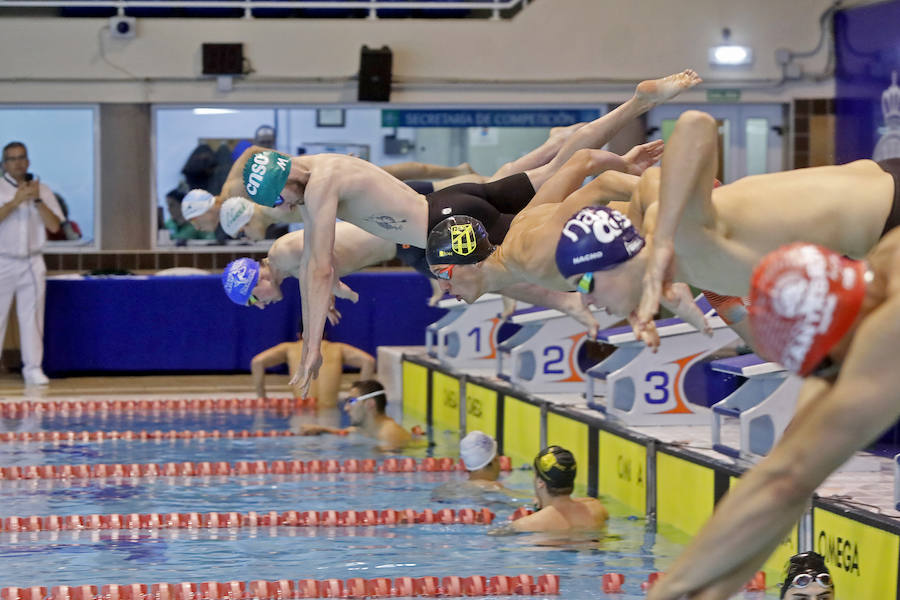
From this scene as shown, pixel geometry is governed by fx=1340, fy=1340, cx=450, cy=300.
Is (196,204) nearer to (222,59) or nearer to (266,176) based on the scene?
(266,176)

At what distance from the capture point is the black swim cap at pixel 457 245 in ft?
16.1

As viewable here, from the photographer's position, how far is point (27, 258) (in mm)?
11758

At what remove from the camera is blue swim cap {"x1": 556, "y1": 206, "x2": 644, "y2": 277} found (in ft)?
11.5

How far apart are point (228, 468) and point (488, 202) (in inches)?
120

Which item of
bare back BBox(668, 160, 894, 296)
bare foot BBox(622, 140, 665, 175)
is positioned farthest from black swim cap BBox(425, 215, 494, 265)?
bare back BBox(668, 160, 894, 296)

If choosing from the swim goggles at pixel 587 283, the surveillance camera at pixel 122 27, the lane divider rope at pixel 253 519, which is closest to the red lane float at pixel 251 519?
the lane divider rope at pixel 253 519

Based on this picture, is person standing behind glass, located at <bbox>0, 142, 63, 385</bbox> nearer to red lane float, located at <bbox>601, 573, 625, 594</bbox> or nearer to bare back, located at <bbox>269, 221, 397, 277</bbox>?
bare back, located at <bbox>269, 221, 397, 277</bbox>

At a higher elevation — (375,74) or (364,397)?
(375,74)

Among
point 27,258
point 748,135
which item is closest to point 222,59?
point 27,258

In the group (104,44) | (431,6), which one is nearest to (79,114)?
(104,44)

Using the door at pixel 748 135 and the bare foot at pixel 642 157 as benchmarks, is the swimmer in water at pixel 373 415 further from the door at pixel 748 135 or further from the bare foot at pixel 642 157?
the door at pixel 748 135

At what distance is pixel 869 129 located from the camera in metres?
12.7

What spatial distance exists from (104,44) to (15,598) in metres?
9.26

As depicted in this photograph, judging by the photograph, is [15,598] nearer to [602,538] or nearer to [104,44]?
[602,538]
